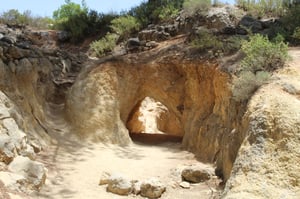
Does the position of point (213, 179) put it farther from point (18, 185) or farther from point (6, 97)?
point (6, 97)

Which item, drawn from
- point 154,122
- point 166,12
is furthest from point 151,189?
point 166,12

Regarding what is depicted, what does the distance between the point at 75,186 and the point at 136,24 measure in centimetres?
854

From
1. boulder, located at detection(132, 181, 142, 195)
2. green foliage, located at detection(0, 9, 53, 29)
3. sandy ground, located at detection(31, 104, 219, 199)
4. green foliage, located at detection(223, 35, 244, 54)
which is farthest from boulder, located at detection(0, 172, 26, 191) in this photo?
green foliage, located at detection(0, 9, 53, 29)

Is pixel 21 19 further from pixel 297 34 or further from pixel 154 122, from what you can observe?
pixel 297 34

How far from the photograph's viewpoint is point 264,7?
37.8ft

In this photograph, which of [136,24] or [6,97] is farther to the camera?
[136,24]

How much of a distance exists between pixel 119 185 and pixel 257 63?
3381mm

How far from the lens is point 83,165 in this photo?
8.14 m

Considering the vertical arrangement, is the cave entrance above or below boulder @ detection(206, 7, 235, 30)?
below

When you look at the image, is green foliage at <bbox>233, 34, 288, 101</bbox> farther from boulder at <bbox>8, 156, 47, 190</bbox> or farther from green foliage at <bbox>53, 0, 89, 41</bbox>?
green foliage at <bbox>53, 0, 89, 41</bbox>

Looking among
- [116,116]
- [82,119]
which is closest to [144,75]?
[116,116]

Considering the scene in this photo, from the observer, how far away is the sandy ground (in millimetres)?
6676

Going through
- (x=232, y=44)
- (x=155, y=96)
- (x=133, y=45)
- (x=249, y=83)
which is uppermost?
(x=133, y=45)

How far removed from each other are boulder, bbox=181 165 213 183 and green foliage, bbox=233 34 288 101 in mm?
1495
